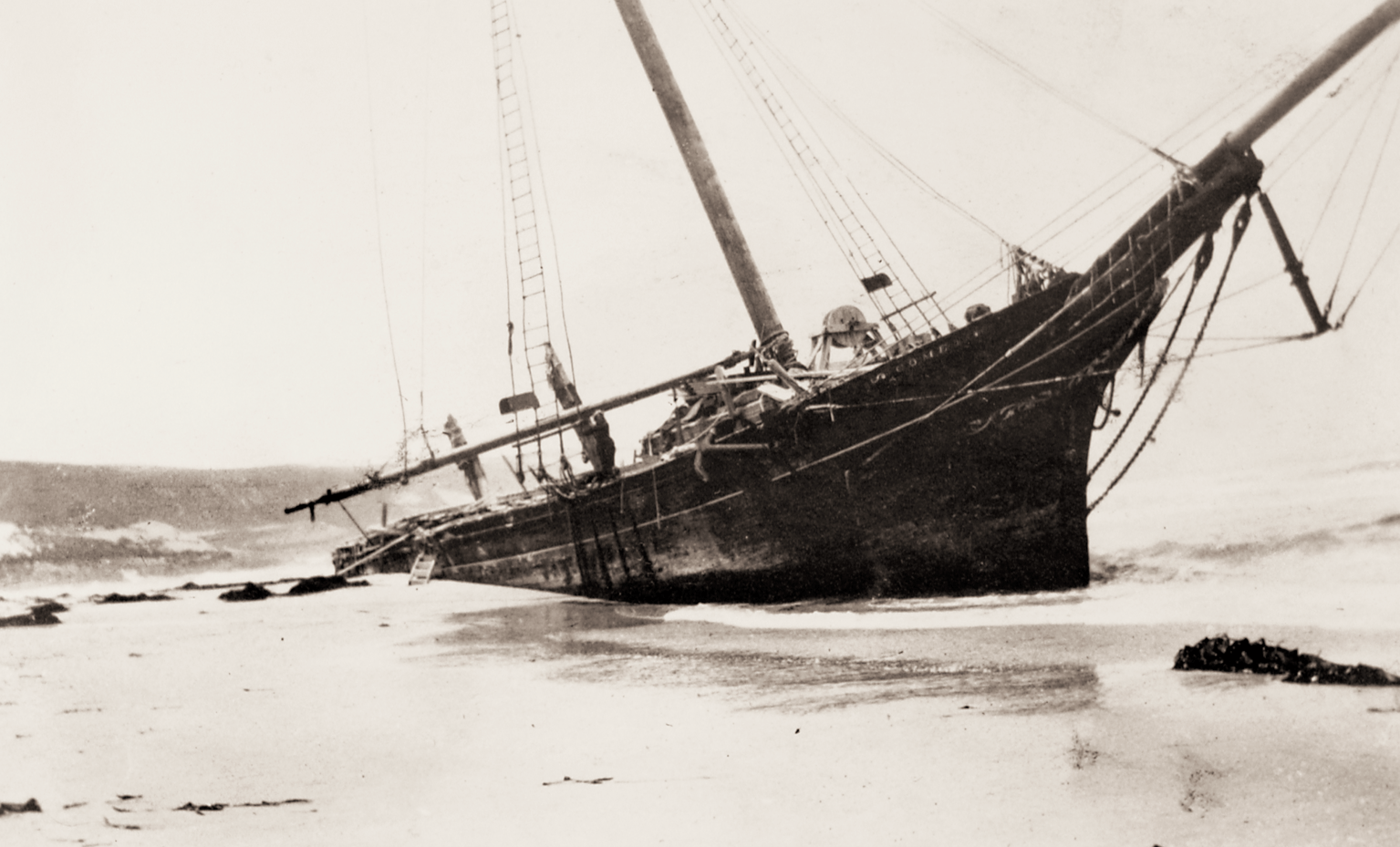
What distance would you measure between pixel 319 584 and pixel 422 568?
1843 millimetres

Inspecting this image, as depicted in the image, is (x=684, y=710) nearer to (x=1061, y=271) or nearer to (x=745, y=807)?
(x=745, y=807)

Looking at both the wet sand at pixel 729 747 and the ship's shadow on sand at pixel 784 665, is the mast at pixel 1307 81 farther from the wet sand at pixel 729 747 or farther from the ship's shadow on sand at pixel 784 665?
the ship's shadow on sand at pixel 784 665

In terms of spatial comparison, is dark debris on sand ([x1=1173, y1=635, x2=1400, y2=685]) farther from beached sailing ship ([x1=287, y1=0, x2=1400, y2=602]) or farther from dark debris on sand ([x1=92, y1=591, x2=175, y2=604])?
dark debris on sand ([x1=92, y1=591, x2=175, y2=604])

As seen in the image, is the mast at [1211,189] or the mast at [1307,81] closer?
the mast at [1307,81]

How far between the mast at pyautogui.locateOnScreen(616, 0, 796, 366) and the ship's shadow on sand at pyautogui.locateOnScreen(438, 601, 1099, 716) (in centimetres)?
470

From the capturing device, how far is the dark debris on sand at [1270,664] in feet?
14.8

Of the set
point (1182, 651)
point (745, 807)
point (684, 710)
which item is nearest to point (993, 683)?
point (1182, 651)

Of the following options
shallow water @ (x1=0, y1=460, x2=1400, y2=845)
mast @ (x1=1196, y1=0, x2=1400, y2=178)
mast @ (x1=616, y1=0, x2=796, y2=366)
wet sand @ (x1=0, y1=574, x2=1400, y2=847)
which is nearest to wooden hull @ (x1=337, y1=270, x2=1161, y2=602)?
shallow water @ (x1=0, y1=460, x2=1400, y2=845)

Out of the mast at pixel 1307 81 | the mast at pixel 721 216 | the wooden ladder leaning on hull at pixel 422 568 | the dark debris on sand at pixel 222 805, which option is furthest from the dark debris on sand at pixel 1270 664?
the wooden ladder leaning on hull at pixel 422 568

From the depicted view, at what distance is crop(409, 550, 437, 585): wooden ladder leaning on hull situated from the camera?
1628 centimetres

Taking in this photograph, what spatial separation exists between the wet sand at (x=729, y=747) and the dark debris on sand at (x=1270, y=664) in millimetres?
149

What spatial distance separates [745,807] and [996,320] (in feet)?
25.0

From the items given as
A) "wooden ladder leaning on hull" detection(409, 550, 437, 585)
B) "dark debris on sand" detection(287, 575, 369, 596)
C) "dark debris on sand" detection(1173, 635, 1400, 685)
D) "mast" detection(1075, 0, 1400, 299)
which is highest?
"mast" detection(1075, 0, 1400, 299)

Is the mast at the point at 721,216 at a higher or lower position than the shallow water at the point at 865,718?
higher
